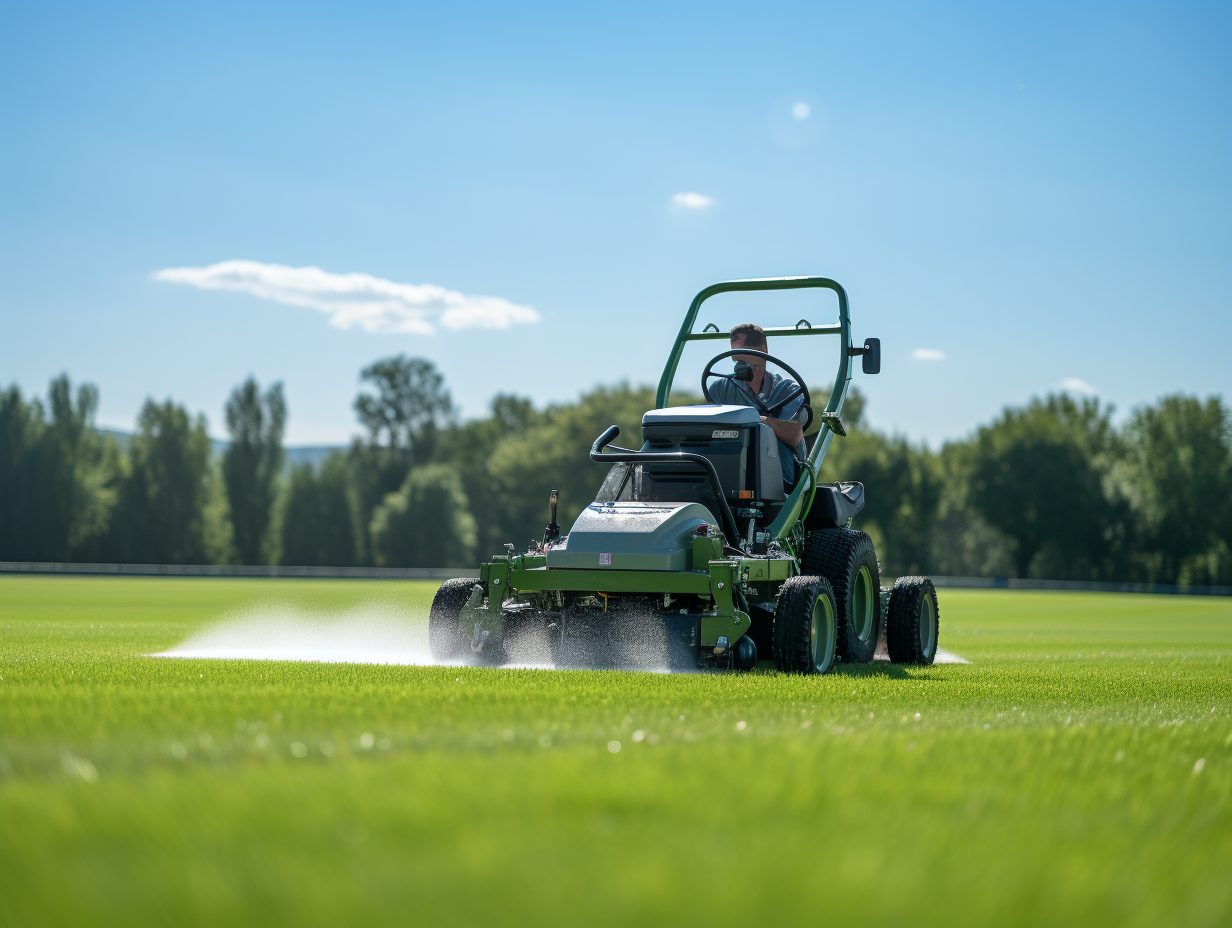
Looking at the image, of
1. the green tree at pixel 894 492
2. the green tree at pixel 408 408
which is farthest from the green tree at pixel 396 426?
the green tree at pixel 894 492

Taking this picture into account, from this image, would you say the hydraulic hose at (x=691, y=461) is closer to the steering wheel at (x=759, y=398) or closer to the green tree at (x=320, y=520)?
the steering wheel at (x=759, y=398)

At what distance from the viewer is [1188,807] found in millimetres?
4613

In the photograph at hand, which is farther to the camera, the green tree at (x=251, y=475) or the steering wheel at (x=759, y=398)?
the green tree at (x=251, y=475)

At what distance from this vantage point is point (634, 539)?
35.4 ft

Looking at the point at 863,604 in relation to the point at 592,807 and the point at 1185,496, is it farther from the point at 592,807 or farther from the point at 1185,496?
the point at 1185,496

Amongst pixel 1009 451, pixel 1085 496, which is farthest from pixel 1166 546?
pixel 1009 451

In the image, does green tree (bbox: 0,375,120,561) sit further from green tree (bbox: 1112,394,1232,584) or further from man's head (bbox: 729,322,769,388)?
man's head (bbox: 729,322,769,388)

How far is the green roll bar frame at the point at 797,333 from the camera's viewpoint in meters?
12.4

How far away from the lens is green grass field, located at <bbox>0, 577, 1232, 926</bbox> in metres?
3.02

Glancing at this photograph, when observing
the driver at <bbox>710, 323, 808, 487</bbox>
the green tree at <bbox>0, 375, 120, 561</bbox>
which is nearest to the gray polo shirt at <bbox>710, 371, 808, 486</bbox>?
the driver at <bbox>710, 323, 808, 487</bbox>

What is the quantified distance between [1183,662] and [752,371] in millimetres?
6165

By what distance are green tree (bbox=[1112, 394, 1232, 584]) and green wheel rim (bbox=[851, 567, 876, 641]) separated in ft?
256

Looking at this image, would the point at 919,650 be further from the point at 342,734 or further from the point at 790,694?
the point at 342,734

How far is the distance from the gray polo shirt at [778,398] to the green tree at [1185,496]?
78.7m
